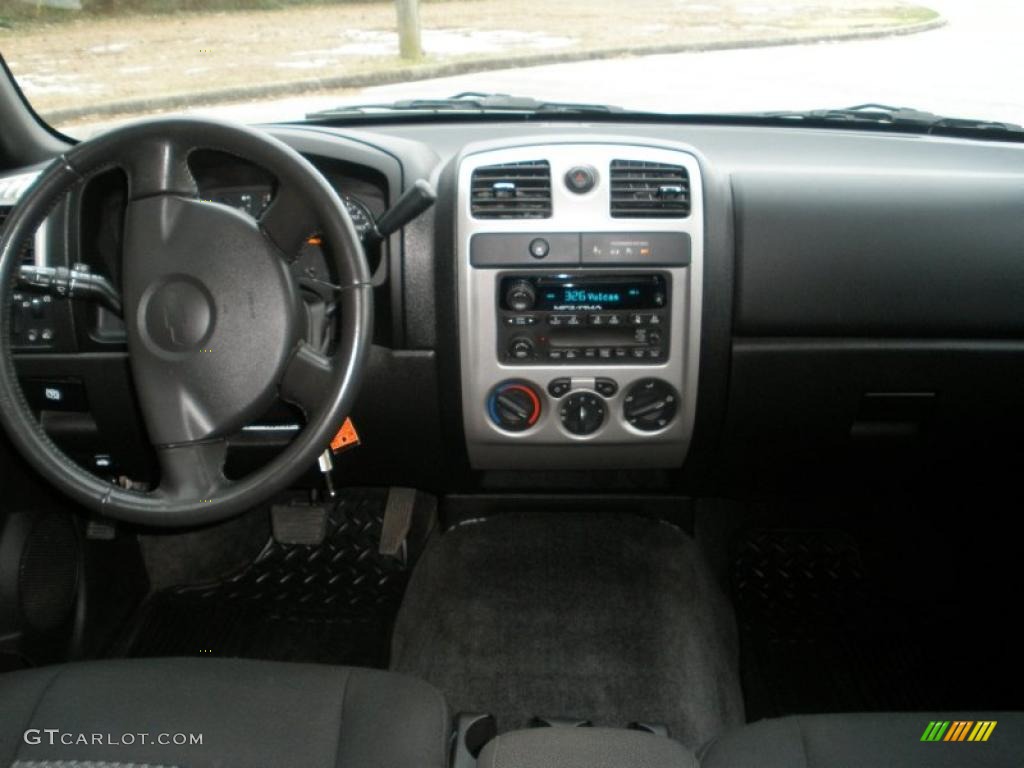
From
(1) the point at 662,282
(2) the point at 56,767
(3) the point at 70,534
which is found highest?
(1) the point at 662,282

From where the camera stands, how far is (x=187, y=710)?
4.94 feet

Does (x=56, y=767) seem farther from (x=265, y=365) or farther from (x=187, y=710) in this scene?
(x=265, y=365)

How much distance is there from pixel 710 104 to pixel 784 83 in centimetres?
19

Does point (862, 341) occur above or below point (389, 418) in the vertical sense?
above

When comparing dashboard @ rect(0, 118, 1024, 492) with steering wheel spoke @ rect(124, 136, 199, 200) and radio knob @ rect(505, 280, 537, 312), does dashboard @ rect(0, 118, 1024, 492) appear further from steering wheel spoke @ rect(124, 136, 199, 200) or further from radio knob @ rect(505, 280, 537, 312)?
steering wheel spoke @ rect(124, 136, 199, 200)

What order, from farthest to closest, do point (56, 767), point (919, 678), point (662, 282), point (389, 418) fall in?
1. point (919, 678)
2. point (389, 418)
3. point (662, 282)
4. point (56, 767)

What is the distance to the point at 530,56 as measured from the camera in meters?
2.39

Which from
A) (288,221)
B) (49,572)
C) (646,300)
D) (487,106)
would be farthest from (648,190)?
(49,572)

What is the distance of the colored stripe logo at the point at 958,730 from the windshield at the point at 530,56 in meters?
1.40

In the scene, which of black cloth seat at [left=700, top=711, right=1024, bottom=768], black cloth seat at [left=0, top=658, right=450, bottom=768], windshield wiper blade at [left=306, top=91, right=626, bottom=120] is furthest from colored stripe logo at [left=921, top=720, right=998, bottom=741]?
windshield wiper blade at [left=306, top=91, right=626, bottom=120]

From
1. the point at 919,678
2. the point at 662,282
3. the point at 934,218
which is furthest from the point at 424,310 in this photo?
the point at 919,678

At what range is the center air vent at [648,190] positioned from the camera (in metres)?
1.86

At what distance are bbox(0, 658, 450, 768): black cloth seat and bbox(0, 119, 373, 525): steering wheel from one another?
0.28 meters

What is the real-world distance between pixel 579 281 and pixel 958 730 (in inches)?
38.6
